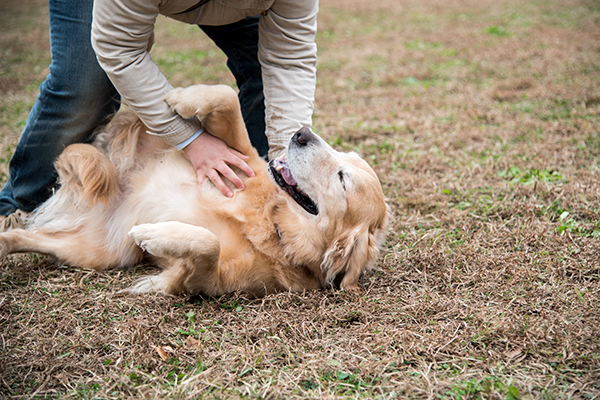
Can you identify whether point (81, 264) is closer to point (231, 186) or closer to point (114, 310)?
point (114, 310)

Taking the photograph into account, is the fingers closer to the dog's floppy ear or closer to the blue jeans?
the dog's floppy ear

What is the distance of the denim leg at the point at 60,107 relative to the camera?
2.40 metres

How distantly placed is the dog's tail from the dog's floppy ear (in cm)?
131

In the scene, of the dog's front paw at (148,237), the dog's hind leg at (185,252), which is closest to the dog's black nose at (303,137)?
the dog's hind leg at (185,252)

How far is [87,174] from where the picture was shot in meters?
2.54

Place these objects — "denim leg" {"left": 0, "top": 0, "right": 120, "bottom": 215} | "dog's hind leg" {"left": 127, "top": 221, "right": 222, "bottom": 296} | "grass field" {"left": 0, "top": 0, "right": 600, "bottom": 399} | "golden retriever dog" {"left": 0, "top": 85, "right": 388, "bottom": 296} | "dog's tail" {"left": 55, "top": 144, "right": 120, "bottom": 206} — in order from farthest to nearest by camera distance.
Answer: "dog's tail" {"left": 55, "top": 144, "right": 120, "bottom": 206} < "denim leg" {"left": 0, "top": 0, "right": 120, "bottom": 215} < "golden retriever dog" {"left": 0, "top": 85, "right": 388, "bottom": 296} < "dog's hind leg" {"left": 127, "top": 221, "right": 222, "bottom": 296} < "grass field" {"left": 0, "top": 0, "right": 600, "bottom": 399}

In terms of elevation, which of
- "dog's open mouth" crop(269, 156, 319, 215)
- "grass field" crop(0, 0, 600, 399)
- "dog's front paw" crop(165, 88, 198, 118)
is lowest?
"grass field" crop(0, 0, 600, 399)

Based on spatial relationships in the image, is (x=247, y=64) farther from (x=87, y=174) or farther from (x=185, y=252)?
(x=185, y=252)

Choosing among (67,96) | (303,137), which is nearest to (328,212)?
(303,137)

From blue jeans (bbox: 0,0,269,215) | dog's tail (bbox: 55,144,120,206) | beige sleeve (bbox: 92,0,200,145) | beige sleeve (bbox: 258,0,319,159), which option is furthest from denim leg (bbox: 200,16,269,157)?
dog's tail (bbox: 55,144,120,206)

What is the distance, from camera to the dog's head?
2328 millimetres

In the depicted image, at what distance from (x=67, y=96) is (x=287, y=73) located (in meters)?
1.21

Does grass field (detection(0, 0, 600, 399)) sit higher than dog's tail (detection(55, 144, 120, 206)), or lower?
lower

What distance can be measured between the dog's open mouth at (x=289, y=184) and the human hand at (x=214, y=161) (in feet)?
0.44
